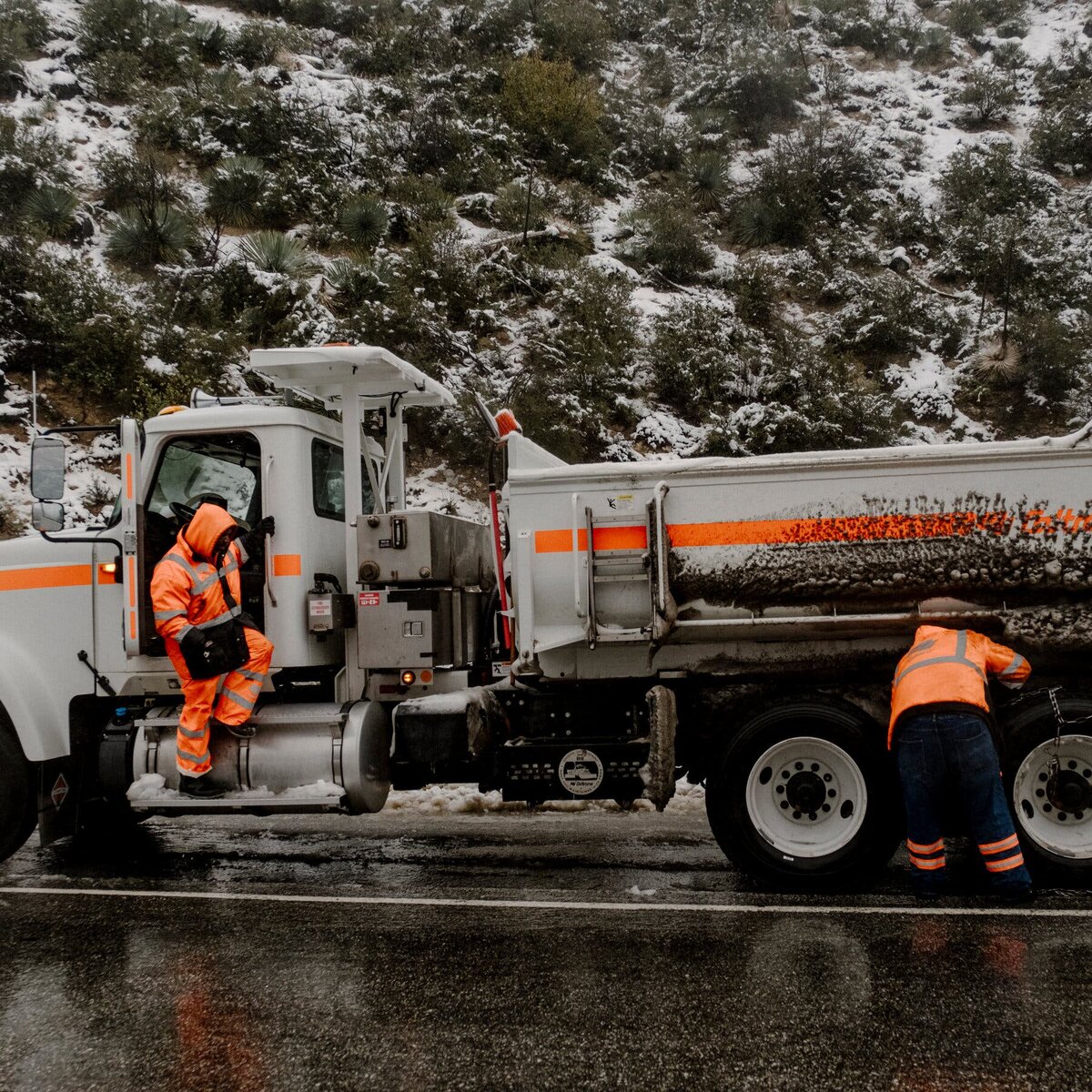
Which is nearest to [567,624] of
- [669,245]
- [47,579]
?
[47,579]

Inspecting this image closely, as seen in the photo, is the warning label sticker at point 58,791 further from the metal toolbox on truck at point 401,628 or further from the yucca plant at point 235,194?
the yucca plant at point 235,194

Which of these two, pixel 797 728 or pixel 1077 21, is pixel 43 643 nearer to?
pixel 797 728

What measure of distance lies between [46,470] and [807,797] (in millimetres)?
4159

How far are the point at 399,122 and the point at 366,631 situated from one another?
19295mm

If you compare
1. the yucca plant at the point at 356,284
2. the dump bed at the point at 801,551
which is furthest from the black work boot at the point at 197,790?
the yucca plant at the point at 356,284

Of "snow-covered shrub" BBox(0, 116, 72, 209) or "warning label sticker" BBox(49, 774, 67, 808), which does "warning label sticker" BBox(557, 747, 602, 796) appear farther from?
"snow-covered shrub" BBox(0, 116, 72, 209)

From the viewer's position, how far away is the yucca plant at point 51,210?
1684cm

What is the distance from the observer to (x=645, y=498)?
16.1 ft

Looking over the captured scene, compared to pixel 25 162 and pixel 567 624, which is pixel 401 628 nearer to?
pixel 567 624

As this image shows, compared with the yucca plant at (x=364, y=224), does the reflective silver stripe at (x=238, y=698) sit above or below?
below

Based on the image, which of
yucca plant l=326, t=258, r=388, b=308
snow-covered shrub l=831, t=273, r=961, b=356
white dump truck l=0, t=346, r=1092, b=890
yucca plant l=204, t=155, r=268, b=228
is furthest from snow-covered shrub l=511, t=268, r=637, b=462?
white dump truck l=0, t=346, r=1092, b=890

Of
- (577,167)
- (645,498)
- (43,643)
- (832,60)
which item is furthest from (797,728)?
(832,60)

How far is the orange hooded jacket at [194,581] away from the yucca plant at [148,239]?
13.6 meters

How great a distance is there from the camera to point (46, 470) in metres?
4.94
